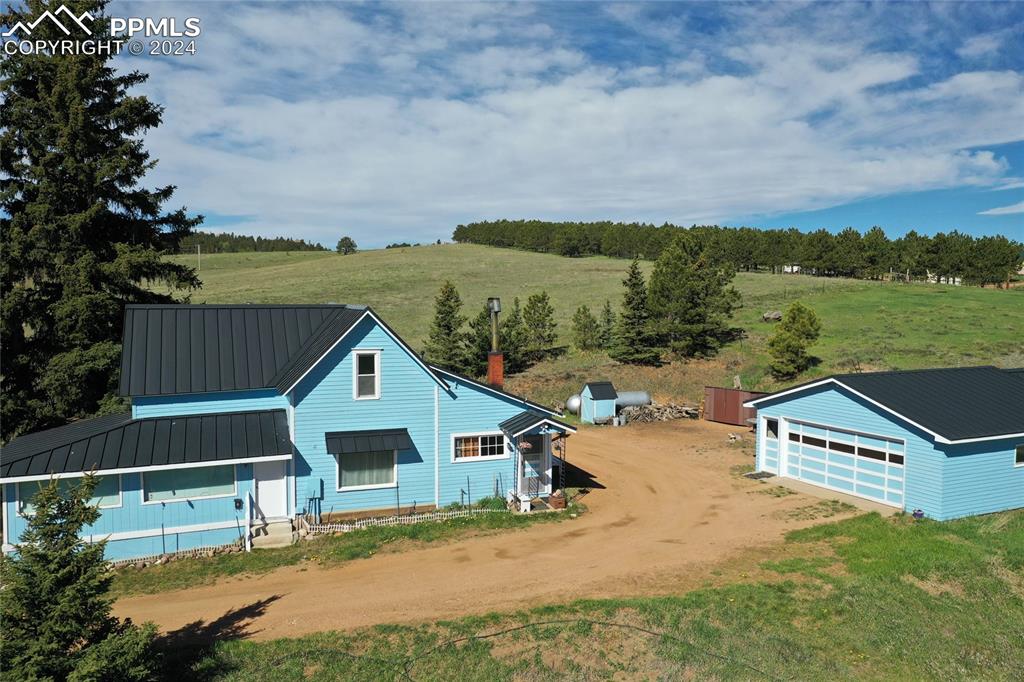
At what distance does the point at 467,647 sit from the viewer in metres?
12.6

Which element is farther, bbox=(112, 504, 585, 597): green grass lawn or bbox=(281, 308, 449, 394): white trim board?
bbox=(281, 308, 449, 394): white trim board

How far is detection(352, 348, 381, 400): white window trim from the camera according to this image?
2064 centimetres

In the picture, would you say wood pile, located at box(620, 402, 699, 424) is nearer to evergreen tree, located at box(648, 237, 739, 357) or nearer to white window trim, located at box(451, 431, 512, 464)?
evergreen tree, located at box(648, 237, 739, 357)

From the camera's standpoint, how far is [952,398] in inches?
888

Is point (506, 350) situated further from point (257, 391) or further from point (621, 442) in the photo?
point (257, 391)

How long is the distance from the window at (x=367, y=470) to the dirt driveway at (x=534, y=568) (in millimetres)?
3605

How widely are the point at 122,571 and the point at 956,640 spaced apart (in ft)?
66.5

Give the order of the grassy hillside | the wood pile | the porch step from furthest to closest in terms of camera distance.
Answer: the grassy hillside
the wood pile
the porch step

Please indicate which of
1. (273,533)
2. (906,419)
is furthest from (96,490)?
(906,419)

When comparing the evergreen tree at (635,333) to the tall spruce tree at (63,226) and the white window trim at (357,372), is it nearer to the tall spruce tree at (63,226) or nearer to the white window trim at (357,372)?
the white window trim at (357,372)

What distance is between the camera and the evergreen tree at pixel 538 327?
5078 cm

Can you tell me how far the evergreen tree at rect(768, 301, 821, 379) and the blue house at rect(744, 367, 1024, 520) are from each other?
16147 millimetres

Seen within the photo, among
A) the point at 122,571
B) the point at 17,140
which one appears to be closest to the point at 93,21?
the point at 17,140

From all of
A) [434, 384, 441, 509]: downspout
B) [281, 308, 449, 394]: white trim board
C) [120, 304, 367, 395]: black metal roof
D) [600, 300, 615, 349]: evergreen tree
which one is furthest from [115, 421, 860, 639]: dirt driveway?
[600, 300, 615, 349]: evergreen tree
